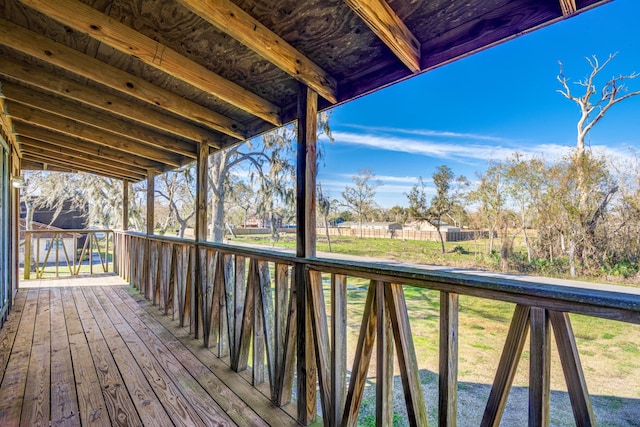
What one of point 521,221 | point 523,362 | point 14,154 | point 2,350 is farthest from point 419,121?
point 2,350

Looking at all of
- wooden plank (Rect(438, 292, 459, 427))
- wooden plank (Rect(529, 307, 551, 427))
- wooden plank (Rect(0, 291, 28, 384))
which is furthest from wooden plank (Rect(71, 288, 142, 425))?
wooden plank (Rect(529, 307, 551, 427))

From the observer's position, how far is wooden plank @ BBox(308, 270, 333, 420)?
1683mm

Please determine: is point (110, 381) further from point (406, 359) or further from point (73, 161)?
point (73, 161)

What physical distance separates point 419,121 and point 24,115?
58.4 feet

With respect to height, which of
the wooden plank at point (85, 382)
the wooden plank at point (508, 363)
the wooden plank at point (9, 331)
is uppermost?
the wooden plank at point (508, 363)

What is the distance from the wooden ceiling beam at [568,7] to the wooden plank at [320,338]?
1.53m

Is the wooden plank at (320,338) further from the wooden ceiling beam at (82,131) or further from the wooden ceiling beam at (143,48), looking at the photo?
the wooden ceiling beam at (82,131)

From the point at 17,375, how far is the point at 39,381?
0.25 metres

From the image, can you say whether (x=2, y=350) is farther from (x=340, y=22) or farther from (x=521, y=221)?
(x=521, y=221)

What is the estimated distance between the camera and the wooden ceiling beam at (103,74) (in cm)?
173

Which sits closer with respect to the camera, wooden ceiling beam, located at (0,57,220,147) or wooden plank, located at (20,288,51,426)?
wooden plank, located at (20,288,51,426)

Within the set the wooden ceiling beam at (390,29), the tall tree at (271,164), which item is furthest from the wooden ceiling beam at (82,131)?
the tall tree at (271,164)

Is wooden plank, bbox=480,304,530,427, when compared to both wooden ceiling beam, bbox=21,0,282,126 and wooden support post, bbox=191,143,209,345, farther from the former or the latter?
wooden support post, bbox=191,143,209,345

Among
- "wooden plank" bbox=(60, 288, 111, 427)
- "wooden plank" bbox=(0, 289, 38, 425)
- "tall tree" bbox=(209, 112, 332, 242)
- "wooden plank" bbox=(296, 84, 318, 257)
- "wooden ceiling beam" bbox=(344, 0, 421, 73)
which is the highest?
"tall tree" bbox=(209, 112, 332, 242)
